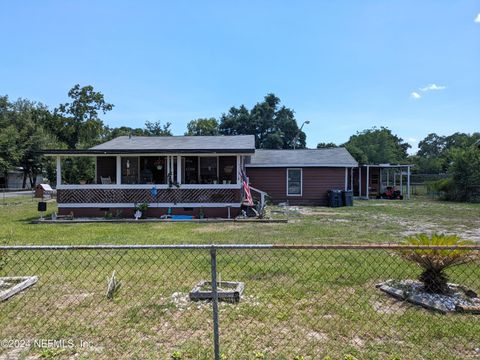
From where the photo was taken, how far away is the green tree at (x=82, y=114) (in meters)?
43.0

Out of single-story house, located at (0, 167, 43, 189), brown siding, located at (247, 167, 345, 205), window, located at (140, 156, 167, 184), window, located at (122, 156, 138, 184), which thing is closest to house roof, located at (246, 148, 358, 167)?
brown siding, located at (247, 167, 345, 205)

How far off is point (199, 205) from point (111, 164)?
18.8ft

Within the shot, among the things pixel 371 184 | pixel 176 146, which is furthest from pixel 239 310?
pixel 371 184

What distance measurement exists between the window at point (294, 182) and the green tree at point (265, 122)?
27663 mm

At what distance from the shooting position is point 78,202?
1427 centimetres

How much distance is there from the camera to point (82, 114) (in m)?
43.4

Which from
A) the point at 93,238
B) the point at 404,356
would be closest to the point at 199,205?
the point at 93,238

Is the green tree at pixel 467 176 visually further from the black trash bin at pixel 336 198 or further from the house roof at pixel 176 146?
the house roof at pixel 176 146

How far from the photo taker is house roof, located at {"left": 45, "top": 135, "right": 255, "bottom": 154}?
13.9 m

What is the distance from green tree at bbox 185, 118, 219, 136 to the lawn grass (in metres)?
44.7

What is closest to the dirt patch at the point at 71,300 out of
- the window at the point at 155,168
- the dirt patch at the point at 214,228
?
the dirt patch at the point at 214,228

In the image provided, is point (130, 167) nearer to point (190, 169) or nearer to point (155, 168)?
point (155, 168)

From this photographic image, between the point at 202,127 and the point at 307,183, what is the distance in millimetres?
33010

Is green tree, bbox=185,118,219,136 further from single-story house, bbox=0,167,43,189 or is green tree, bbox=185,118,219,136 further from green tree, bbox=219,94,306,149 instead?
single-story house, bbox=0,167,43,189
